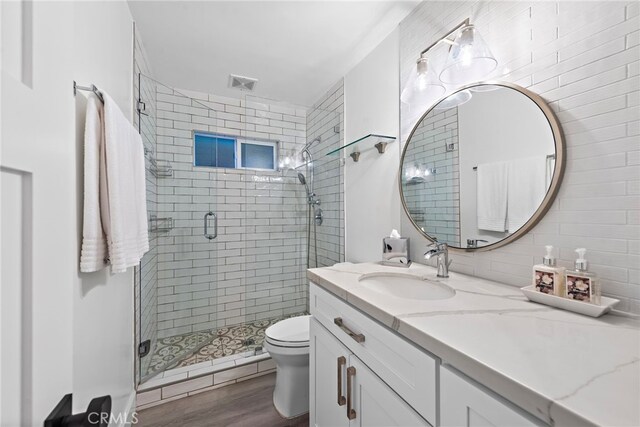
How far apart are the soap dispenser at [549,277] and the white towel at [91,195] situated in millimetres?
1591

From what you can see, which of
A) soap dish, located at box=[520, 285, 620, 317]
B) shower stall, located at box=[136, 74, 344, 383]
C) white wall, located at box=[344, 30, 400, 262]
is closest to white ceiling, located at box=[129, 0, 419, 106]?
white wall, located at box=[344, 30, 400, 262]

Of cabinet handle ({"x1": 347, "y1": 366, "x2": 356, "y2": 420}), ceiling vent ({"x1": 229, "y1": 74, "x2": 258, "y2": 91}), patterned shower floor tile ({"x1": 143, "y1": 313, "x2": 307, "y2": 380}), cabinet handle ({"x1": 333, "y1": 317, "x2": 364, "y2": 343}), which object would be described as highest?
ceiling vent ({"x1": 229, "y1": 74, "x2": 258, "y2": 91})

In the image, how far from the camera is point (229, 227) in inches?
104

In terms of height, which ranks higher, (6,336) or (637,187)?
(637,187)

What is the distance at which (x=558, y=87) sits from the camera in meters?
0.98

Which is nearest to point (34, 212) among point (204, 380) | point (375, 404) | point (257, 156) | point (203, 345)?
point (375, 404)

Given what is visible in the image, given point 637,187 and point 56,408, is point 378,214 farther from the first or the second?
point 56,408

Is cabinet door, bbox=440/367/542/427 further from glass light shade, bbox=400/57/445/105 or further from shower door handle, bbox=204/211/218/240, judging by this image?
shower door handle, bbox=204/211/218/240

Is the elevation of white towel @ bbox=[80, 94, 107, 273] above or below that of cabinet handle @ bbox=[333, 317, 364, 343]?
above

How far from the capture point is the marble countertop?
45 centimetres

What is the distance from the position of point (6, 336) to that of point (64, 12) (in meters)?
0.55

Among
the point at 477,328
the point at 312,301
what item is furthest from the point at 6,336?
Result: the point at 312,301

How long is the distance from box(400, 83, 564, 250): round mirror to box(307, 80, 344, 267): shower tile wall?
34.3 inches

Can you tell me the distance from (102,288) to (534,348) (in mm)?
1582
